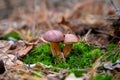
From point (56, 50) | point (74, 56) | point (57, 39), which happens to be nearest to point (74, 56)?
point (74, 56)

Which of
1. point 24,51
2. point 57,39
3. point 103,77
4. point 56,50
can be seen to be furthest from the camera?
point 24,51

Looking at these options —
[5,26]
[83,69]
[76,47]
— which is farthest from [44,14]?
[83,69]

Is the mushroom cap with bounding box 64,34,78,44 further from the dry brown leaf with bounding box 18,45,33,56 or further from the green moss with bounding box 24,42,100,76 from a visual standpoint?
the dry brown leaf with bounding box 18,45,33,56

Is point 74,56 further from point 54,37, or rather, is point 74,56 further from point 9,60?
point 9,60

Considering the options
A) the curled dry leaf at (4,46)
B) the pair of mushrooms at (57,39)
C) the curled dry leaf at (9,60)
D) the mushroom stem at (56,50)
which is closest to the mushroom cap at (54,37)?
the pair of mushrooms at (57,39)

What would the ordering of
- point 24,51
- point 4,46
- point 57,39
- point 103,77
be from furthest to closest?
point 4,46, point 24,51, point 57,39, point 103,77

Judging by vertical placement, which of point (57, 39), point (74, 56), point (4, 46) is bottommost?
point (4, 46)

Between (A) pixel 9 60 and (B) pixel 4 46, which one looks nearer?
(A) pixel 9 60

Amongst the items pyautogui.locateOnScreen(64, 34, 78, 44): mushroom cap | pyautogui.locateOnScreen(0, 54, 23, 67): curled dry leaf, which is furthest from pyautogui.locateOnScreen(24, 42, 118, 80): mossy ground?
pyautogui.locateOnScreen(64, 34, 78, 44): mushroom cap

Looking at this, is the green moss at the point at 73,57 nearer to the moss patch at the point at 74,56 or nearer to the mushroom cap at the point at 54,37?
the moss patch at the point at 74,56
